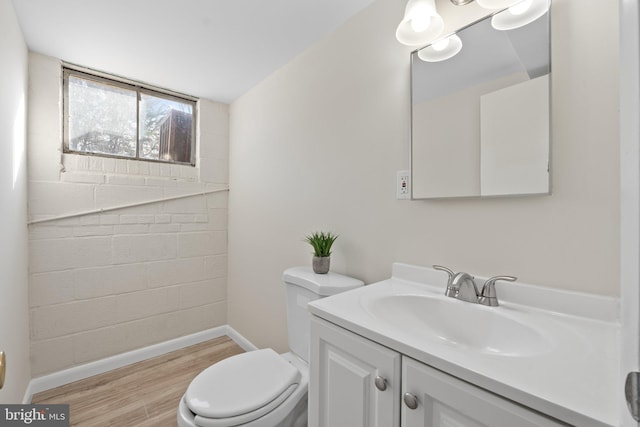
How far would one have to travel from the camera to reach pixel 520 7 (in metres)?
0.92

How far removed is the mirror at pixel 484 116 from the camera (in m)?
0.89

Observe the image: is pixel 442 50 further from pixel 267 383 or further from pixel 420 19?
pixel 267 383

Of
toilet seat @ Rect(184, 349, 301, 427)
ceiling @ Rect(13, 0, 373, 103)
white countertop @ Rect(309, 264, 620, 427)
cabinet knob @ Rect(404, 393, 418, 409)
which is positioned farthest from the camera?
ceiling @ Rect(13, 0, 373, 103)

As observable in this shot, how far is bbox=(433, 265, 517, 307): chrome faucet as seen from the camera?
0.92 m

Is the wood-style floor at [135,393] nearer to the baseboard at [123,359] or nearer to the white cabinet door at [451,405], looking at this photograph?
the baseboard at [123,359]

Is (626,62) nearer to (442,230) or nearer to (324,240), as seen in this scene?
(442,230)

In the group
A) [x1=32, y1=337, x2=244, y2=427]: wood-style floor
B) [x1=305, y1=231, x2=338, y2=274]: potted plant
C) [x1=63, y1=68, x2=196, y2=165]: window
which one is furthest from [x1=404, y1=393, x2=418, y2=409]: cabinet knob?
[x1=63, y1=68, x2=196, y2=165]: window

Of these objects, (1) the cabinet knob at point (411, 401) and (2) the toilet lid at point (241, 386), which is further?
(2) the toilet lid at point (241, 386)

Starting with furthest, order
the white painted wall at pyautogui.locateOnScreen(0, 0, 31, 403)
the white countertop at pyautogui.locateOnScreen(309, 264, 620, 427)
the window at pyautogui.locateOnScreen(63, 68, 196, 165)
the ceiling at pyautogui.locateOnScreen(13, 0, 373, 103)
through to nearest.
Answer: the window at pyautogui.locateOnScreen(63, 68, 196, 165) → the ceiling at pyautogui.locateOnScreen(13, 0, 373, 103) → the white painted wall at pyautogui.locateOnScreen(0, 0, 31, 403) → the white countertop at pyautogui.locateOnScreen(309, 264, 620, 427)

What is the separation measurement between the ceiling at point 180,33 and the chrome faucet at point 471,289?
4.39ft

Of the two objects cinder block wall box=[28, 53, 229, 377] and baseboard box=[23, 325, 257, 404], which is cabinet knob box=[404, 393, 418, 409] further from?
cinder block wall box=[28, 53, 229, 377]

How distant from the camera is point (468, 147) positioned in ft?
3.45

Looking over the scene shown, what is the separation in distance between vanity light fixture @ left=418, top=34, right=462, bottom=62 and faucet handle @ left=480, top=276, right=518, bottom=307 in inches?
33.1

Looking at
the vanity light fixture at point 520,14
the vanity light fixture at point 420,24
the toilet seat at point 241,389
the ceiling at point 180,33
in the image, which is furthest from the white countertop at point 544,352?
the ceiling at point 180,33
